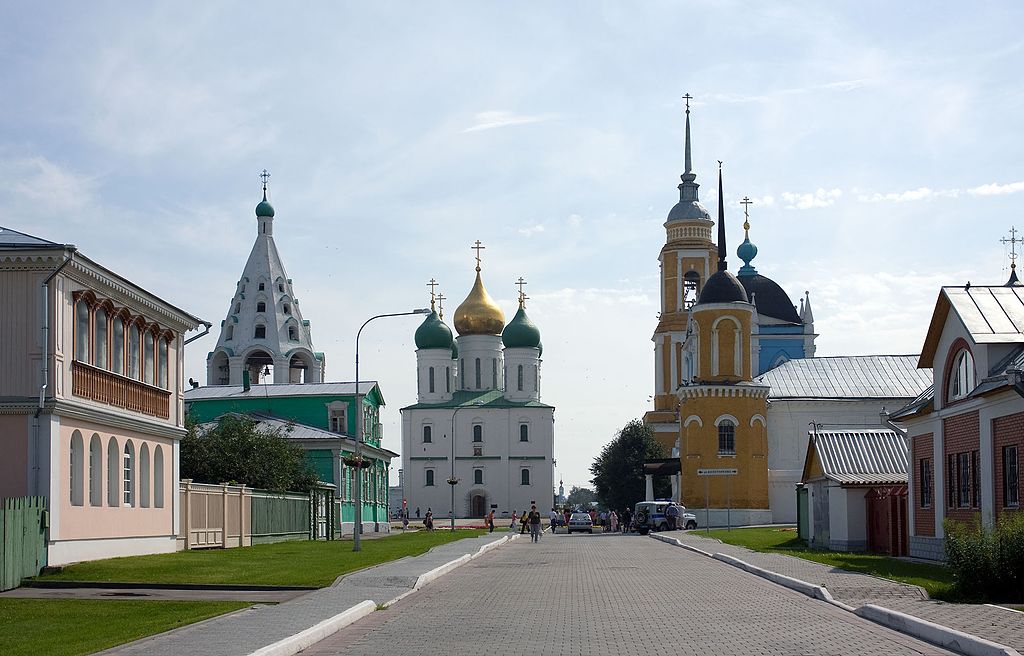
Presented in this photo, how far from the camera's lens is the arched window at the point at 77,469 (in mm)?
26297

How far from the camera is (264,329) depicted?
78.1 metres

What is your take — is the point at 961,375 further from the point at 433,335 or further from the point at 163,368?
the point at 433,335

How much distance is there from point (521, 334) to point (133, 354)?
79046mm

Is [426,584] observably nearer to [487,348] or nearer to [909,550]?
[909,550]

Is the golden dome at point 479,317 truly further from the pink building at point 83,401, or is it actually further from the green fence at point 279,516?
the pink building at point 83,401

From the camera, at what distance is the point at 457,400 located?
108875mm

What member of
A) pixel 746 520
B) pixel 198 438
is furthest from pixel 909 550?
pixel 746 520

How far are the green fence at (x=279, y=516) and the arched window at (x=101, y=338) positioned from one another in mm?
11959

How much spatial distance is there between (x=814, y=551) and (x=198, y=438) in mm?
23651

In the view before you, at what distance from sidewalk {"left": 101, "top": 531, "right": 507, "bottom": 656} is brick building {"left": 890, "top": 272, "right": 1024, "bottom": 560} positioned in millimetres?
10267

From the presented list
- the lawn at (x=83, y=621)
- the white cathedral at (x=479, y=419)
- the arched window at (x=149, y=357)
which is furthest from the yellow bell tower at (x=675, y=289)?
the lawn at (x=83, y=621)

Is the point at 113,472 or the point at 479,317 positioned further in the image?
the point at 479,317

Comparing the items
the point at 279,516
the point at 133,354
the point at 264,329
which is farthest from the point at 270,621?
the point at 264,329

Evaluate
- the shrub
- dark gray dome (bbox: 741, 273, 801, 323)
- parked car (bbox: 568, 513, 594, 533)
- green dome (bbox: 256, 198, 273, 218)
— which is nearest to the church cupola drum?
green dome (bbox: 256, 198, 273, 218)
